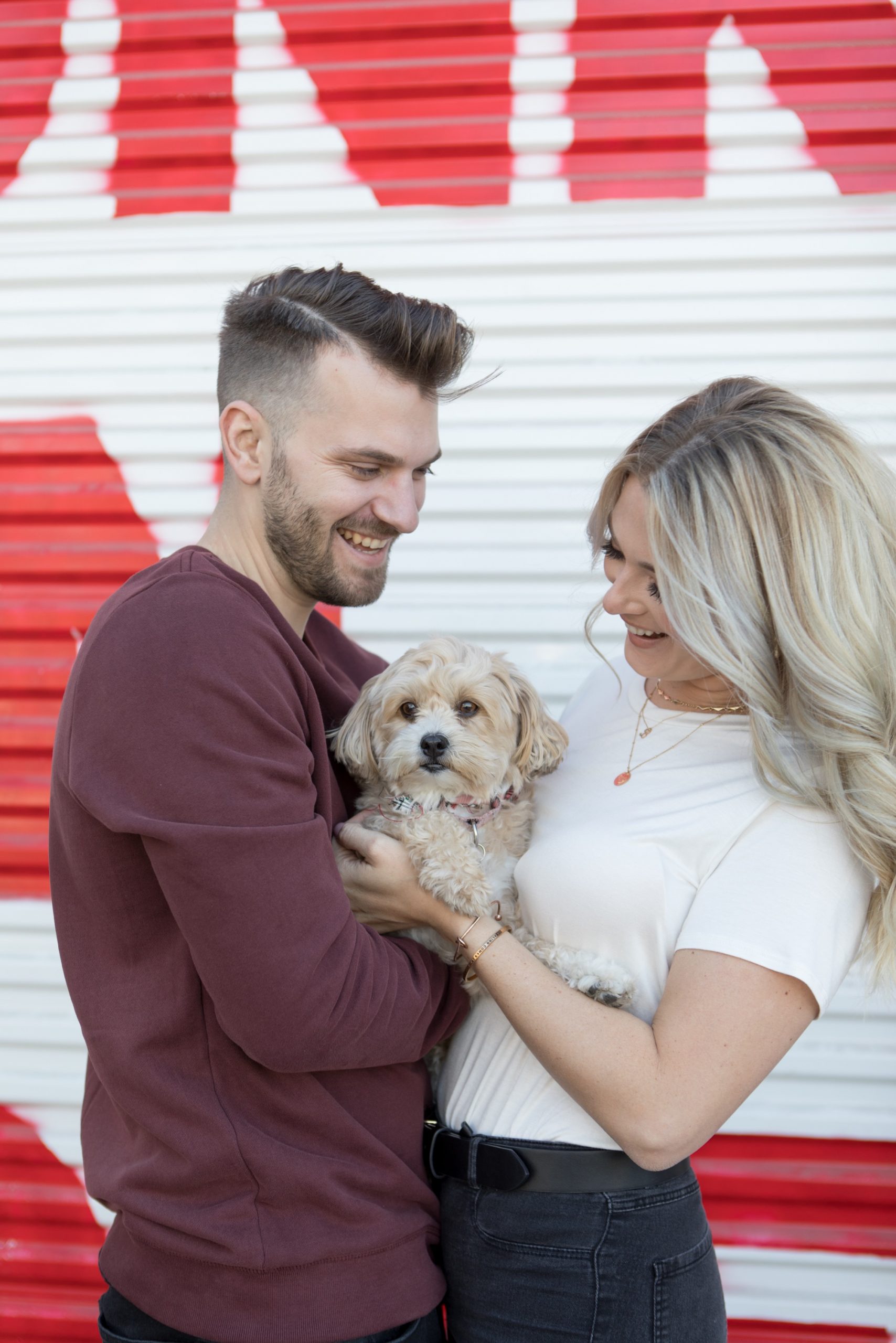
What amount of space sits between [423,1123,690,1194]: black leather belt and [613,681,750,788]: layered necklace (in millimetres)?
682

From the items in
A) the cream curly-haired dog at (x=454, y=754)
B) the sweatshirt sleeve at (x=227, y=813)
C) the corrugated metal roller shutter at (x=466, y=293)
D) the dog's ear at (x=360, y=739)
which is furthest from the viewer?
the corrugated metal roller shutter at (x=466, y=293)

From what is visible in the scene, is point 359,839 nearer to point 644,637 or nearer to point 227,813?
point 227,813

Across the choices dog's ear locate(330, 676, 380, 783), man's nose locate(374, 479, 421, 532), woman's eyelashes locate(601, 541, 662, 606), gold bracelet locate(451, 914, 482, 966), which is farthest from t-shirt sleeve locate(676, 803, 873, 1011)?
dog's ear locate(330, 676, 380, 783)

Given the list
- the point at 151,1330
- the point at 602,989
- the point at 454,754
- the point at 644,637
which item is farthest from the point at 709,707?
the point at 151,1330

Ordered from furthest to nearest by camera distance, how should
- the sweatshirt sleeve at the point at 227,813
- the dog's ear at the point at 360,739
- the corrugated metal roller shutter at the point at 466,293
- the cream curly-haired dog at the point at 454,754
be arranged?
the corrugated metal roller shutter at the point at 466,293 → the dog's ear at the point at 360,739 → the cream curly-haired dog at the point at 454,754 → the sweatshirt sleeve at the point at 227,813

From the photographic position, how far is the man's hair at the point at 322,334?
5.87ft

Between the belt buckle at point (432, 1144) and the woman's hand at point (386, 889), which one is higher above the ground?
the woman's hand at point (386, 889)

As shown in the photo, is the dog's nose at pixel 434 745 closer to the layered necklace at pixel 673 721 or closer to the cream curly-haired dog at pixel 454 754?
the cream curly-haired dog at pixel 454 754

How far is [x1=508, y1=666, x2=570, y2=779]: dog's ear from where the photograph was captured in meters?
2.41

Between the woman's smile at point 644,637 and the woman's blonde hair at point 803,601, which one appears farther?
the woman's smile at point 644,637

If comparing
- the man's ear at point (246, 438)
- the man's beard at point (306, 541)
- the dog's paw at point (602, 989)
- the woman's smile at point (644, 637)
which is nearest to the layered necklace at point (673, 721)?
the woman's smile at point (644, 637)

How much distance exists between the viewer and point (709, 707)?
1.95 m

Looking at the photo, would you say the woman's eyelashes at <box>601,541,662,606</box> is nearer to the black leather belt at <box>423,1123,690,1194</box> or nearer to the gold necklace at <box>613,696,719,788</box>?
the gold necklace at <box>613,696,719,788</box>

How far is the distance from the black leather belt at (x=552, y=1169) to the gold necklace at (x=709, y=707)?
33.7 inches
